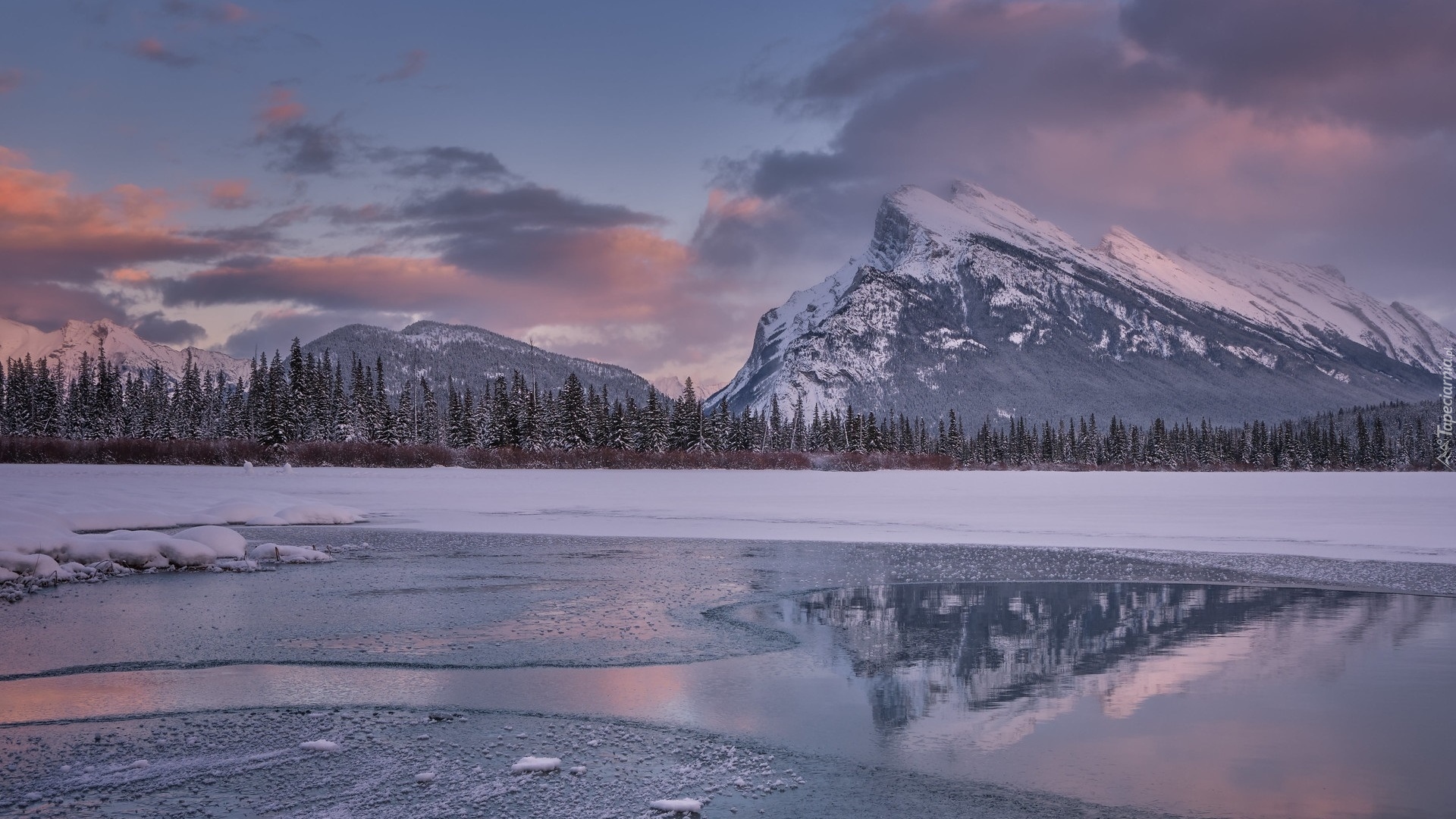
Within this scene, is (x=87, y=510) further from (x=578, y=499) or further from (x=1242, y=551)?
Result: (x=1242, y=551)

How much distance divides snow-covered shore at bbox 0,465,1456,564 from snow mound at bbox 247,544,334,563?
6.71m

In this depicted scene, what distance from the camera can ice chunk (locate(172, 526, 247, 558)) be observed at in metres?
22.4

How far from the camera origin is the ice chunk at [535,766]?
7.93 meters

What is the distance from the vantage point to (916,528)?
3266 centimetres

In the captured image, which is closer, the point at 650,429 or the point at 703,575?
the point at 703,575

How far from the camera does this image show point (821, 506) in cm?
4447

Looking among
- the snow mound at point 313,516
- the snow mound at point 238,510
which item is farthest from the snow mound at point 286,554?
the snow mound at point 238,510

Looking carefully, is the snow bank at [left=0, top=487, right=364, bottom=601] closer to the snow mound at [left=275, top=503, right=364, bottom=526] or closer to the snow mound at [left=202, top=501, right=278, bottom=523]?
the snow mound at [left=202, top=501, right=278, bottom=523]

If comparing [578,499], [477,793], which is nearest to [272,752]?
[477,793]

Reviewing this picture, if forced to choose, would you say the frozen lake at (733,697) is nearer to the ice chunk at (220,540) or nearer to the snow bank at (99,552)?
the snow bank at (99,552)

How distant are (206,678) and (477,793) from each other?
17.9ft

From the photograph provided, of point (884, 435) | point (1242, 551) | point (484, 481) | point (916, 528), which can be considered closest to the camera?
point (1242, 551)

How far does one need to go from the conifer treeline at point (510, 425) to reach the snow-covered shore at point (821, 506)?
35.8 m

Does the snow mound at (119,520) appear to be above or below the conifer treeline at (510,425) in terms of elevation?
below
